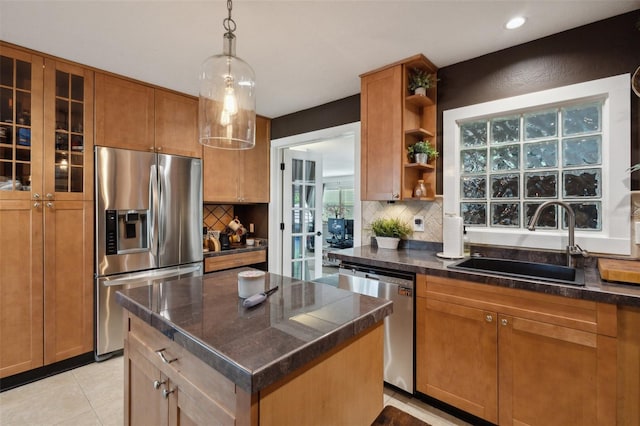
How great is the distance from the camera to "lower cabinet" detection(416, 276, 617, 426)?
1.48 m

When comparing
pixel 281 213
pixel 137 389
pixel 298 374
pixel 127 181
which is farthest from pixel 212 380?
pixel 281 213

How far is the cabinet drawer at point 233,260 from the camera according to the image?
3315 mm

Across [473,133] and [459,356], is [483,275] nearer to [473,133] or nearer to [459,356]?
[459,356]

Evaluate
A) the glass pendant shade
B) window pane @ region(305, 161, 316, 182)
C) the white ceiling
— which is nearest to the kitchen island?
the glass pendant shade

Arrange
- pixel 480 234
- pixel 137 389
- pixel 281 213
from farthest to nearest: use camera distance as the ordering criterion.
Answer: pixel 281 213, pixel 480 234, pixel 137 389

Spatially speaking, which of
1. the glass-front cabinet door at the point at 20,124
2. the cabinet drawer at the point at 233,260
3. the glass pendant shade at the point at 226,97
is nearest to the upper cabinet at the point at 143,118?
the glass-front cabinet door at the point at 20,124

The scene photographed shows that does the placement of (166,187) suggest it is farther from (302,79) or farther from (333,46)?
(333,46)

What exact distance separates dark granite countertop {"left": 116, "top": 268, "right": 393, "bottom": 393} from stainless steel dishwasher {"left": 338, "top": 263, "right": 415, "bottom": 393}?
0.81 metres

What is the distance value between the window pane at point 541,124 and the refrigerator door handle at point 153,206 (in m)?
3.12

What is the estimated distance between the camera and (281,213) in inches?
157

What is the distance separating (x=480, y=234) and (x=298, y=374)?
200cm

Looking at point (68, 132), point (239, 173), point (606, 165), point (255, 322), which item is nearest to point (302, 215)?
point (239, 173)

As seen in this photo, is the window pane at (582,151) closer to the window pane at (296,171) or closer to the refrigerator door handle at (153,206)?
the window pane at (296,171)

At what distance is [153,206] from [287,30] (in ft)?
6.26
